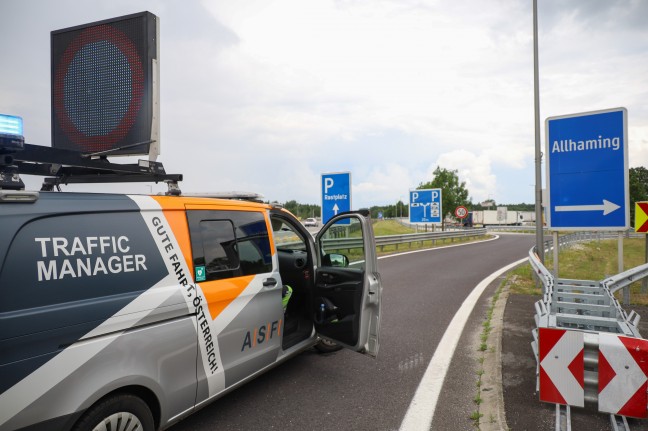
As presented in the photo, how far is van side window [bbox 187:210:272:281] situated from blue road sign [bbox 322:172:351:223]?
33.3ft

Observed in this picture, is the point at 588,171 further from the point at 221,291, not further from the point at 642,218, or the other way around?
the point at 221,291

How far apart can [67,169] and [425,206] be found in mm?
23479

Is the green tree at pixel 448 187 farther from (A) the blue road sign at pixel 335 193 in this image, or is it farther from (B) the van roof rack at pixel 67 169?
(B) the van roof rack at pixel 67 169

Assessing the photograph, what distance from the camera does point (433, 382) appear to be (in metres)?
4.19

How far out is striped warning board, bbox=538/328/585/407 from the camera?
130 inches

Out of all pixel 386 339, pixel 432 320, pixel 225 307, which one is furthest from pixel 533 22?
pixel 225 307

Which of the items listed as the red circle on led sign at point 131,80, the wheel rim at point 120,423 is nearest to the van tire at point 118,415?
the wheel rim at point 120,423

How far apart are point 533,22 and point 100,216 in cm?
992

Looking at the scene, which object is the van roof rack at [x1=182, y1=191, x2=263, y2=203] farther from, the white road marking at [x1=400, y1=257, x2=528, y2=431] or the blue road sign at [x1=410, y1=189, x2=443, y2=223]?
the blue road sign at [x1=410, y1=189, x2=443, y2=223]

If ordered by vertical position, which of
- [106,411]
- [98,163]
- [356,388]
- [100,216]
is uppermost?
[98,163]

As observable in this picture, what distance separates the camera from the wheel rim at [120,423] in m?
2.41

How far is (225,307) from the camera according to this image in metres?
3.31

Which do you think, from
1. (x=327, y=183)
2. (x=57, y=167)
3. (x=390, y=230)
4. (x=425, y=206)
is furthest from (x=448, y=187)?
(x=57, y=167)

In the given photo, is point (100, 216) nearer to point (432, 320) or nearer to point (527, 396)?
point (527, 396)
